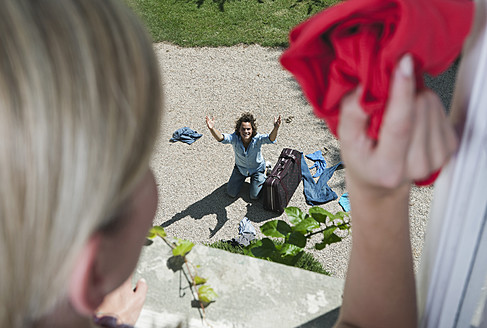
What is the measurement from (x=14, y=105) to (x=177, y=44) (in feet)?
23.8

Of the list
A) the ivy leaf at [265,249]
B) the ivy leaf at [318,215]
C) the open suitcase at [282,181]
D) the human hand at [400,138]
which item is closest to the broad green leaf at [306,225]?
the ivy leaf at [318,215]

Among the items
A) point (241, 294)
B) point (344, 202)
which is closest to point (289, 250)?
point (241, 294)

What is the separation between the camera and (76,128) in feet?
1.78

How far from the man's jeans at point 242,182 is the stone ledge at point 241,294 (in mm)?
3049

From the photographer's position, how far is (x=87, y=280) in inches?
25.1

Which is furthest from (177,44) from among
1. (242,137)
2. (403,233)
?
(403,233)

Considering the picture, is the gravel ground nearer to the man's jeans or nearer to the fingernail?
the man's jeans

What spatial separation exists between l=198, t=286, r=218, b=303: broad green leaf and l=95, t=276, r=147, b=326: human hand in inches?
8.1

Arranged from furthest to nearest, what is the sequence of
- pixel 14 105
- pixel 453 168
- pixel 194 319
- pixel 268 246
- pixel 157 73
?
pixel 268 246 < pixel 194 319 < pixel 453 168 < pixel 157 73 < pixel 14 105

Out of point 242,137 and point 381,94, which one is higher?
point 381,94

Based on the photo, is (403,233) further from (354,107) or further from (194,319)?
(194,319)

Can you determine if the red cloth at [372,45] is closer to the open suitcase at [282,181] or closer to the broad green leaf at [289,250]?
A: the broad green leaf at [289,250]

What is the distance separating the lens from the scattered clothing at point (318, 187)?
487 centimetres

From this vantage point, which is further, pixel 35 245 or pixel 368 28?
pixel 368 28
